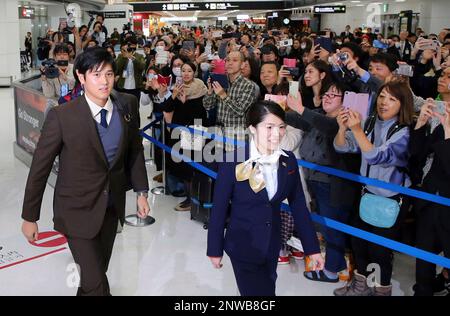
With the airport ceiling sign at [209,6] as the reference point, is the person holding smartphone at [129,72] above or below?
below

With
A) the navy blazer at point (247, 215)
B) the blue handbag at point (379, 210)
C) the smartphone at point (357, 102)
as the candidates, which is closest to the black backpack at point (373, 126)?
the smartphone at point (357, 102)

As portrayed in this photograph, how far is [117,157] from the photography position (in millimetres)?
2996

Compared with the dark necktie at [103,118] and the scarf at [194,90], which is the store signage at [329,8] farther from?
the dark necktie at [103,118]

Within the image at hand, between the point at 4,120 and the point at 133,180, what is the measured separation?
9.24 meters

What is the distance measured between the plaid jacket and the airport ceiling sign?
27.3m

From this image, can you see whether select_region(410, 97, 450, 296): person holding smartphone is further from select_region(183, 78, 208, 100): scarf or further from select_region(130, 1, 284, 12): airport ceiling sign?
select_region(130, 1, 284, 12): airport ceiling sign

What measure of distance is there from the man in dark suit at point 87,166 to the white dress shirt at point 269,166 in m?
0.78

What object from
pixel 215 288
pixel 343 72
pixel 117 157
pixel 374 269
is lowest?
pixel 215 288

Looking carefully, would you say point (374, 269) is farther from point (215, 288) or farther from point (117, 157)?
point (117, 157)

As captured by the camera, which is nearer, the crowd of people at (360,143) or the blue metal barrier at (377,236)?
the blue metal barrier at (377,236)

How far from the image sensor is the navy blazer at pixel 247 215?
2.76m

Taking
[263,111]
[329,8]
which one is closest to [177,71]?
[263,111]

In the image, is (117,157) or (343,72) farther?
(343,72)
